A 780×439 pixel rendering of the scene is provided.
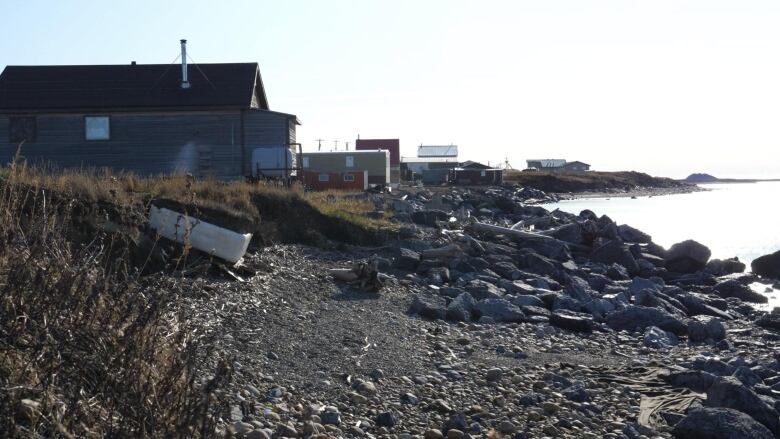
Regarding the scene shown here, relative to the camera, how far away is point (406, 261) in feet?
52.7

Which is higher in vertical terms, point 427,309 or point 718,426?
point 427,309

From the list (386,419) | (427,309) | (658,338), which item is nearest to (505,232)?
(658,338)

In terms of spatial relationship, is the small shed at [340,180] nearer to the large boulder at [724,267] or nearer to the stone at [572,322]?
the large boulder at [724,267]

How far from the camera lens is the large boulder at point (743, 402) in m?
8.18

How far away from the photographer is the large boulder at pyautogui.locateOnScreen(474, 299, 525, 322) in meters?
12.8

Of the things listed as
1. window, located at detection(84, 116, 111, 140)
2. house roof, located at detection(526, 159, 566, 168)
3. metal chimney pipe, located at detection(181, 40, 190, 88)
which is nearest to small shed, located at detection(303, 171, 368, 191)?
metal chimney pipe, located at detection(181, 40, 190, 88)

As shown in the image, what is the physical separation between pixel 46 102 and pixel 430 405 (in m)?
28.7

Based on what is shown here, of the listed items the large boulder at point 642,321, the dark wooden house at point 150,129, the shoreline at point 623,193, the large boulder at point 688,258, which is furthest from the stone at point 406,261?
the shoreline at point 623,193

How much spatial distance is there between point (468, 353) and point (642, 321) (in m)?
5.21

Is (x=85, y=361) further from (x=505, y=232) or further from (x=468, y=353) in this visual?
(x=505, y=232)

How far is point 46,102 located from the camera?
106 feet

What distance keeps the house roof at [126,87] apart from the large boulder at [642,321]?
68.3 feet

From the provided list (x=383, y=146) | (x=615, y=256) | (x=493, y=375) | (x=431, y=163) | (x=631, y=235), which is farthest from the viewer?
(x=431, y=163)

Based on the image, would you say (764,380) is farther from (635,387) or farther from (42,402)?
(42,402)
